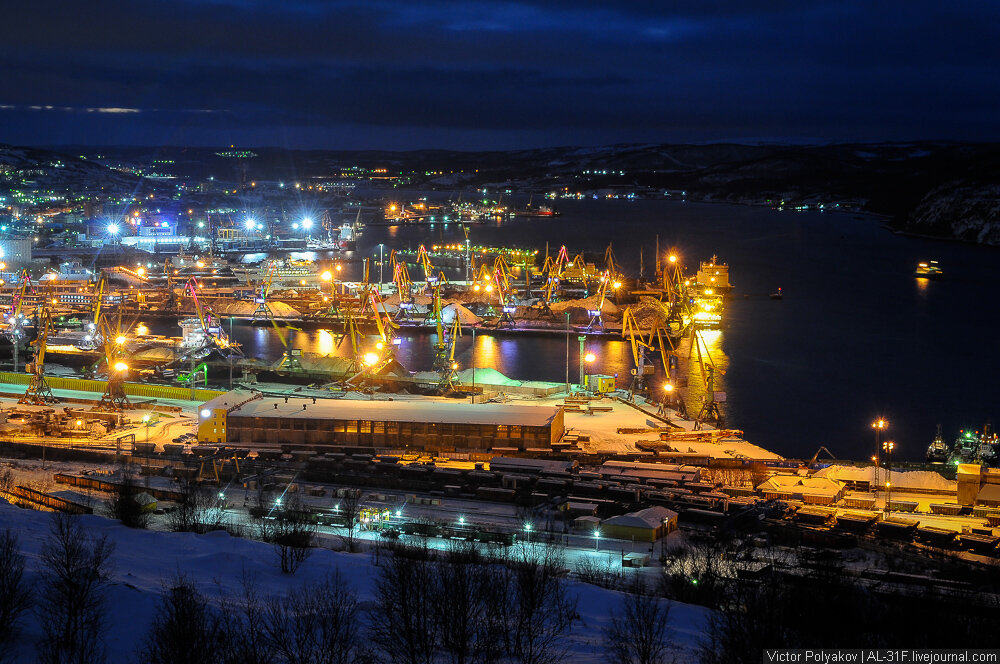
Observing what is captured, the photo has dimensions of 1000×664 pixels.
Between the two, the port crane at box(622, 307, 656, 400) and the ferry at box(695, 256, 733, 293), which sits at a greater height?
the ferry at box(695, 256, 733, 293)

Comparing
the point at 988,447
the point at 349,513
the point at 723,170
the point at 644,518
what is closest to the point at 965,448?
the point at 988,447

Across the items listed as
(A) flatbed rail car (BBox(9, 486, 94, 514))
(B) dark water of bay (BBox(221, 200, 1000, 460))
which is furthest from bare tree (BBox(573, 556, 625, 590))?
(B) dark water of bay (BBox(221, 200, 1000, 460))

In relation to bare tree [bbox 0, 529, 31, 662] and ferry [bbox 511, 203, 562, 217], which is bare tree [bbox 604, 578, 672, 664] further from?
ferry [bbox 511, 203, 562, 217]

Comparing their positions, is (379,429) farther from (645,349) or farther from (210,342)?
(645,349)

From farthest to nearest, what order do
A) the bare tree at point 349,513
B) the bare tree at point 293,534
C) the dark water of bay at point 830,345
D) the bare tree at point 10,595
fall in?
the dark water of bay at point 830,345 → the bare tree at point 349,513 → the bare tree at point 293,534 → the bare tree at point 10,595

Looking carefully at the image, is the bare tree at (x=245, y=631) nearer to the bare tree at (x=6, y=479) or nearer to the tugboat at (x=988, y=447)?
the bare tree at (x=6, y=479)

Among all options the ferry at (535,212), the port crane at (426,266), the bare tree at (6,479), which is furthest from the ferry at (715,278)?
the ferry at (535,212)
